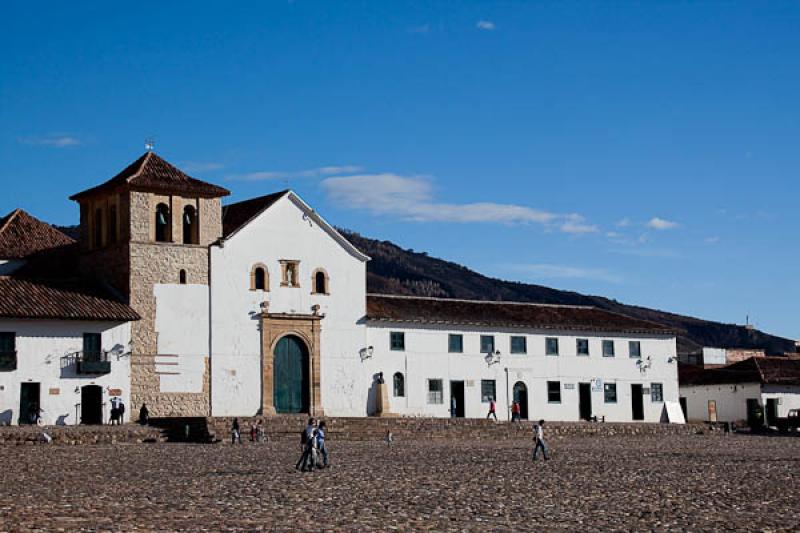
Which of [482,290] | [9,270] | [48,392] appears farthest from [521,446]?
[482,290]

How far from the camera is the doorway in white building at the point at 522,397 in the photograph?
182 feet

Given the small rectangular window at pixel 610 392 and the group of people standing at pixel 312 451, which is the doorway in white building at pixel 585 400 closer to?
the small rectangular window at pixel 610 392

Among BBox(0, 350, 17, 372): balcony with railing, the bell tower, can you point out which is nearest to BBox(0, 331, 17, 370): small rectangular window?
BBox(0, 350, 17, 372): balcony with railing

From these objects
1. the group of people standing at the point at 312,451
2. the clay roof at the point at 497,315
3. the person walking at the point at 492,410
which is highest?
the clay roof at the point at 497,315

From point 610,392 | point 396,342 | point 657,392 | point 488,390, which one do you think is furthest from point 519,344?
point 657,392

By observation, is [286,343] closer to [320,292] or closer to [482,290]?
[320,292]

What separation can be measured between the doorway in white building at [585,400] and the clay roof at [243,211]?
16.1m

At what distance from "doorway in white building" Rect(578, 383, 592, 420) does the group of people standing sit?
2899 cm

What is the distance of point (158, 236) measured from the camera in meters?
49.1

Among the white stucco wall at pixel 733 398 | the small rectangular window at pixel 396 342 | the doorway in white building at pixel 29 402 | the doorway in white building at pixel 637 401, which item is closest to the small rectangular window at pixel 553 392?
the doorway in white building at pixel 637 401

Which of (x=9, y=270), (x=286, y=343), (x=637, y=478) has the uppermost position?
(x=9, y=270)

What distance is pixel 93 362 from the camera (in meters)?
45.5

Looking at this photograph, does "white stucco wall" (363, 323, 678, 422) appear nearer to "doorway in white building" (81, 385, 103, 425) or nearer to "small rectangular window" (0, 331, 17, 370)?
"doorway in white building" (81, 385, 103, 425)

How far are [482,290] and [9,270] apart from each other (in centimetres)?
13480
